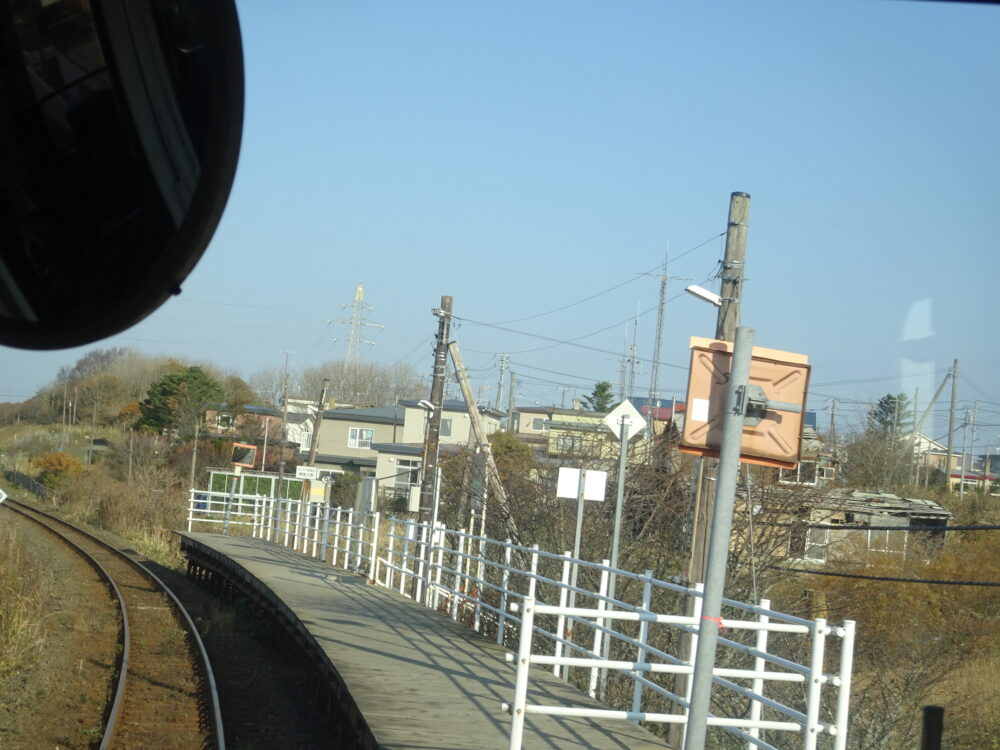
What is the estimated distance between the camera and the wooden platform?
25.9ft

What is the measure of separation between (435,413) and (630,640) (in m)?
15.6

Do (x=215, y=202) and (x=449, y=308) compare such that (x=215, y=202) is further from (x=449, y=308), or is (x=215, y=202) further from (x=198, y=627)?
(x=449, y=308)

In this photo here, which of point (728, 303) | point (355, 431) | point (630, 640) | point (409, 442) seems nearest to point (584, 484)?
point (728, 303)

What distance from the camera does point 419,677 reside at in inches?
395

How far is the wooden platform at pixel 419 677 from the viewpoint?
789 centimetres

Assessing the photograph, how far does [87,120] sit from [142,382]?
5208 cm

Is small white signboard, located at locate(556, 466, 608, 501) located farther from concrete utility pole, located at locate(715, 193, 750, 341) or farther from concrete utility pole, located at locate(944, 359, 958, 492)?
concrete utility pole, located at locate(944, 359, 958, 492)

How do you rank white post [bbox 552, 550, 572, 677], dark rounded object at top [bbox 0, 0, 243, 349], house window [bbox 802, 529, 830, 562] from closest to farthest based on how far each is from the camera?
dark rounded object at top [bbox 0, 0, 243, 349] < white post [bbox 552, 550, 572, 677] < house window [bbox 802, 529, 830, 562]

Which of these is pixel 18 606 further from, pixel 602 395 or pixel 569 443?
pixel 602 395

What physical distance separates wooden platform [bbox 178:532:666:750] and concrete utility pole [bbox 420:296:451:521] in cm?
478

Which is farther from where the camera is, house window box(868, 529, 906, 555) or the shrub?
the shrub

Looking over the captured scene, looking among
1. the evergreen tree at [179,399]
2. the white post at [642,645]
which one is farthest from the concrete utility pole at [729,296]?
the evergreen tree at [179,399]

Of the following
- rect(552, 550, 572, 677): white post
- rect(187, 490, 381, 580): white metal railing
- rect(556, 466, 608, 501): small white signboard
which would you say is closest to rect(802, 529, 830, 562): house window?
rect(187, 490, 381, 580): white metal railing

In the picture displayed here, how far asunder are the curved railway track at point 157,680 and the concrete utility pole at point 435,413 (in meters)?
5.46
